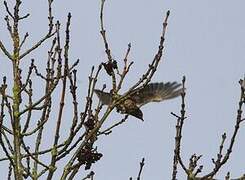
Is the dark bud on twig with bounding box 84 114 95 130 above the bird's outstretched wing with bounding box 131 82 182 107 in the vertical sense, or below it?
below

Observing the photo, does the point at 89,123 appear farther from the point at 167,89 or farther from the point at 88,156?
the point at 167,89

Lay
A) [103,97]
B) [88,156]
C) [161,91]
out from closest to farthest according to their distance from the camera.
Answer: [88,156] < [103,97] < [161,91]

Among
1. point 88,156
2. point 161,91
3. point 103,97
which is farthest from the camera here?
point 161,91

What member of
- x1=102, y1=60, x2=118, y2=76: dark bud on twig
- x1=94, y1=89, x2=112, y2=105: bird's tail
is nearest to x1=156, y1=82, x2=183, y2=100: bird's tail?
x1=94, y1=89, x2=112, y2=105: bird's tail

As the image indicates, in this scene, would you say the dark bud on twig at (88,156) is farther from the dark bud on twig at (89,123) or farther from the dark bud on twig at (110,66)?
the dark bud on twig at (110,66)

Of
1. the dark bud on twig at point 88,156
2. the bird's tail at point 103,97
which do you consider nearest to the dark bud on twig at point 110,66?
the bird's tail at point 103,97

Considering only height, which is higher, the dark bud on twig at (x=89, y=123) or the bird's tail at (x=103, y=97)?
the bird's tail at (x=103, y=97)

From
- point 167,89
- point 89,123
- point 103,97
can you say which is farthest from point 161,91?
point 89,123

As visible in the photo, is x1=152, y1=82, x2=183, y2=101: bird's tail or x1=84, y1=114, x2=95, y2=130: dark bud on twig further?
x1=152, y1=82, x2=183, y2=101: bird's tail

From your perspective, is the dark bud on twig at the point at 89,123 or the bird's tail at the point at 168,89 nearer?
the dark bud on twig at the point at 89,123

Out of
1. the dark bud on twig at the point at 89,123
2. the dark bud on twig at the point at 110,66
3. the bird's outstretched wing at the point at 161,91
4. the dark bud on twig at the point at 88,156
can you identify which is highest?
the bird's outstretched wing at the point at 161,91

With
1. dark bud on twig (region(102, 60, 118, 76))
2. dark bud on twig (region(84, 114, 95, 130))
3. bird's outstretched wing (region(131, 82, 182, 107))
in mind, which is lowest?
dark bud on twig (region(84, 114, 95, 130))

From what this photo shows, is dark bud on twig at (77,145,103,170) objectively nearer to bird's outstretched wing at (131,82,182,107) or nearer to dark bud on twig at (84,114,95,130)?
dark bud on twig at (84,114,95,130)

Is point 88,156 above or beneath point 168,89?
beneath
